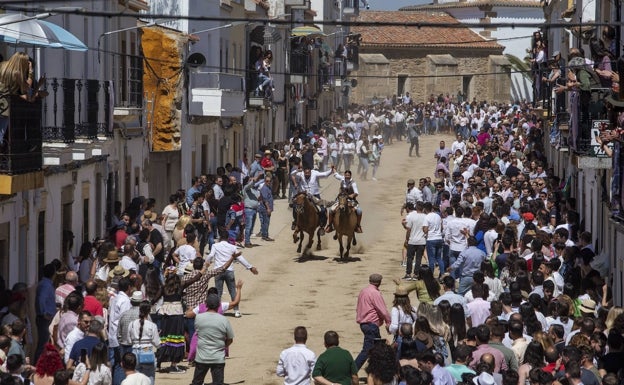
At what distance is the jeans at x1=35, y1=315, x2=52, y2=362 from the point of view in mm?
19828

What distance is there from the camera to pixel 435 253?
27.8 m

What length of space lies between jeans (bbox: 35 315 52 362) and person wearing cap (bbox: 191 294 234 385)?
2.71m

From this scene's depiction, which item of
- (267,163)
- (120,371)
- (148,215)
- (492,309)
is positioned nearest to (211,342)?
(120,371)

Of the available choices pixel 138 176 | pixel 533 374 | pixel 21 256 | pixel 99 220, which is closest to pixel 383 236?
pixel 138 176

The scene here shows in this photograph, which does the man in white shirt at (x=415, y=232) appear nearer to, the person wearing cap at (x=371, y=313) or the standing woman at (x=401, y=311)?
the person wearing cap at (x=371, y=313)

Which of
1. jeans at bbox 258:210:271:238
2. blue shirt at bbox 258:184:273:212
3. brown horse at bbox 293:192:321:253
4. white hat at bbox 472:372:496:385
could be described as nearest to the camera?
white hat at bbox 472:372:496:385

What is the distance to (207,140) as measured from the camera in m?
41.6

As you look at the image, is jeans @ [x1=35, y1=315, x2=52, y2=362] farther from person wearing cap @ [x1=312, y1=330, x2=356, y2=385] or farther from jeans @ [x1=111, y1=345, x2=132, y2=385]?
person wearing cap @ [x1=312, y1=330, x2=356, y2=385]

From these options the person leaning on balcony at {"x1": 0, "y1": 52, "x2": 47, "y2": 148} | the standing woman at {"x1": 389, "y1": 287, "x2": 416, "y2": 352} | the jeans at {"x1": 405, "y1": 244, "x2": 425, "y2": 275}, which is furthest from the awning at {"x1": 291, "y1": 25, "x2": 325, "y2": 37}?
the standing woman at {"x1": 389, "y1": 287, "x2": 416, "y2": 352}

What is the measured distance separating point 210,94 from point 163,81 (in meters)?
3.43

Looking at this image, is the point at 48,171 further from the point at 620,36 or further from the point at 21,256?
the point at 620,36

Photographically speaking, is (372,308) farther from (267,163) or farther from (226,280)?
(267,163)

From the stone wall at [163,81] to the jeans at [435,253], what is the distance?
9797mm

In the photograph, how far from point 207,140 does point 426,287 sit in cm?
2202
